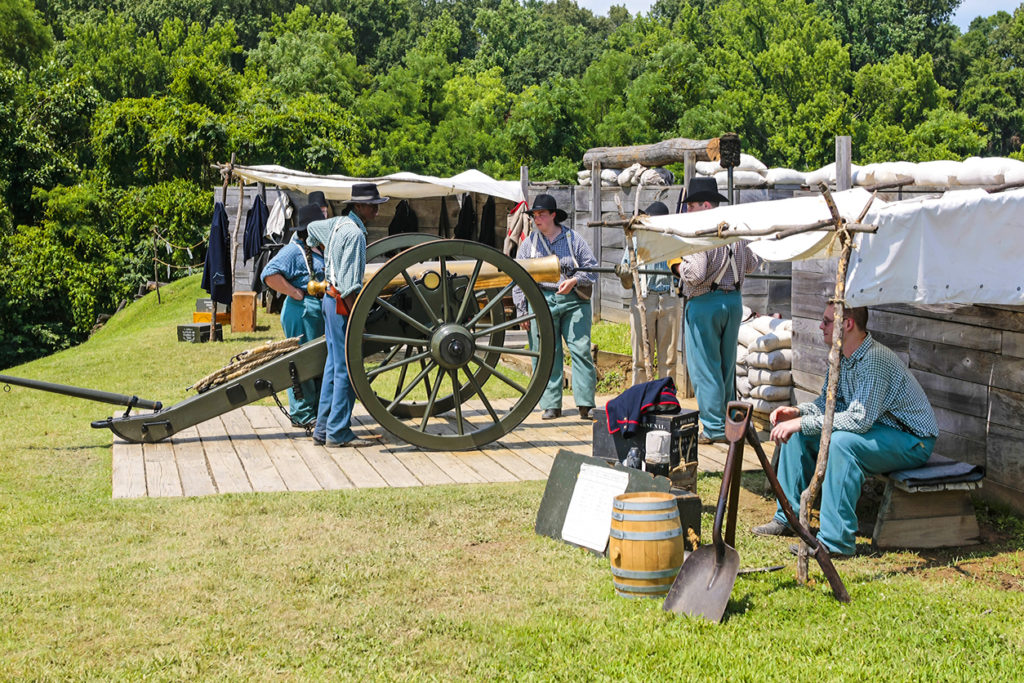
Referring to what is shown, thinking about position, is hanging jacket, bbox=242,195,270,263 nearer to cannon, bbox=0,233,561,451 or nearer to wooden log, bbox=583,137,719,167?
wooden log, bbox=583,137,719,167

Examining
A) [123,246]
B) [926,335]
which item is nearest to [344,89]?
[123,246]

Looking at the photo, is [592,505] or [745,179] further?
[745,179]

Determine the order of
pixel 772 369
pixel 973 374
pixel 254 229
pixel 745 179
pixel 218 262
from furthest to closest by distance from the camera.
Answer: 1. pixel 254 229
2. pixel 218 262
3. pixel 745 179
4. pixel 772 369
5. pixel 973 374

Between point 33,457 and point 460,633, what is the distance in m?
4.60

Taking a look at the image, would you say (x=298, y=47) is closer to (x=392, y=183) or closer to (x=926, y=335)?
(x=392, y=183)

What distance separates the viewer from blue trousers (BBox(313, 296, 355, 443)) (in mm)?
7793

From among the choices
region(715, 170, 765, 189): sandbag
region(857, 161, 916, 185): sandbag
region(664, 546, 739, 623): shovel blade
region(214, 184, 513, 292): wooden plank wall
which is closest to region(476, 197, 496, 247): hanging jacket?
region(214, 184, 513, 292): wooden plank wall

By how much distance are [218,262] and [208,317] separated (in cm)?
96

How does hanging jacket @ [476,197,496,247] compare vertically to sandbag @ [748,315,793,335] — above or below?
above

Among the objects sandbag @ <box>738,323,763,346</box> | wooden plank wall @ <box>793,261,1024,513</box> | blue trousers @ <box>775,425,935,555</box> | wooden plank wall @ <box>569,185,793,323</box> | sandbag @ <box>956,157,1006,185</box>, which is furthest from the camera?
sandbag @ <box>956,157,1006,185</box>

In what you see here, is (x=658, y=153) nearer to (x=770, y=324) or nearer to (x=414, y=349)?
(x=770, y=324)

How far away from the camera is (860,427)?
207 inches

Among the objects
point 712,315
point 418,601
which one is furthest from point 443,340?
point 418,601

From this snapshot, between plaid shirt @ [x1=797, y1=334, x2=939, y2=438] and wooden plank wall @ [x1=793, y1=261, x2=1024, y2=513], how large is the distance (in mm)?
619
